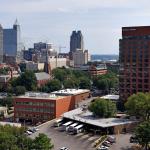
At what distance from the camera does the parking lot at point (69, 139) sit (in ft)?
124

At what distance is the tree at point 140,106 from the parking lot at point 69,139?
6.82 meters

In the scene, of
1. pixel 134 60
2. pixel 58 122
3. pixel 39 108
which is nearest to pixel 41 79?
pixel 134 60

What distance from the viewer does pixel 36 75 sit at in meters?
84.3

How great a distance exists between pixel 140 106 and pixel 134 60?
11.7 m

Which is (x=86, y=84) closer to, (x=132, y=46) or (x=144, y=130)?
(x=132, y=46)

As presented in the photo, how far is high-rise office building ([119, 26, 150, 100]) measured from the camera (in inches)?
2176

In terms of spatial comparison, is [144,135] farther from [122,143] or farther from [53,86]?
[53,86]

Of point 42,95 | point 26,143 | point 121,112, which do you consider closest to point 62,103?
point 42,95

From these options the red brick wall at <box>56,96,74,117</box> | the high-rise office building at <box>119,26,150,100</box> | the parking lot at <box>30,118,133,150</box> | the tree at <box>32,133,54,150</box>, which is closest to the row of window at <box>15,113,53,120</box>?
the red brick wall at <box>56,96,74,117</box>

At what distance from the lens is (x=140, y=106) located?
45.7 metres

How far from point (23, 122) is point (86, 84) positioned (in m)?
31.9

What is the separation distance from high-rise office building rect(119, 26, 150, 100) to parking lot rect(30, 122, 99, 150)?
50.9ft

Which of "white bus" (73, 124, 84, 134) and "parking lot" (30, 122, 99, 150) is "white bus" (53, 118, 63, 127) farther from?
"white bus" (73, 124, 84, 134)

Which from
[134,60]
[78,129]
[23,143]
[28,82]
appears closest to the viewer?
[23,143]
